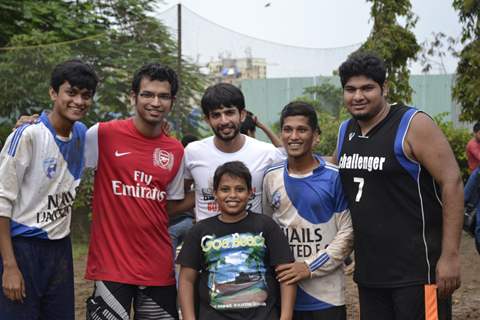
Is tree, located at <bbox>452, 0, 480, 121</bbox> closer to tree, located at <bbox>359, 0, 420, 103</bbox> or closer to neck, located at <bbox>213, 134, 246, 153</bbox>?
tree, located at <bbox>359, 0, 420, 103</bbox>

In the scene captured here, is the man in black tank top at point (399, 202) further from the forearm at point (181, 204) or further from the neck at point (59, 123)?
the neck at point (59, 123)

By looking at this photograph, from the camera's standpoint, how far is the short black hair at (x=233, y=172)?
377 cm

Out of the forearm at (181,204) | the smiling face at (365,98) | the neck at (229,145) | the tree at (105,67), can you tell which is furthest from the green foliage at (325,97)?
the smiling face at (365,98)

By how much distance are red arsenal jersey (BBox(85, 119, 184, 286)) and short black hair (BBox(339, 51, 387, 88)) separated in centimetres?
112

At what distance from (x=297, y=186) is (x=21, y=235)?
150 centimetres

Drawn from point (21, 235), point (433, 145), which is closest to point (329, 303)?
point (433, 145)

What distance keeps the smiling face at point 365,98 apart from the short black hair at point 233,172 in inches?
25.9

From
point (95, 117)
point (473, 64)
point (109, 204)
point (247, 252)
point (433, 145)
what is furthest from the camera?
point (473, 64)

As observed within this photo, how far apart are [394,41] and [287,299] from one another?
8.83 meters

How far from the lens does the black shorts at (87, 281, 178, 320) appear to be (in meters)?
3.87

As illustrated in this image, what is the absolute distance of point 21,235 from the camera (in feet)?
12.2

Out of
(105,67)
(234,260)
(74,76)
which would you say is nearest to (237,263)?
(234,260)

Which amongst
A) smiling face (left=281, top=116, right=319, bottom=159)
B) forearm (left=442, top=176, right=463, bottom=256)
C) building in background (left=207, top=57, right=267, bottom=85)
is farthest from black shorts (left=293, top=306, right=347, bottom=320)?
building in background (left=207, top=57, right=267, bottom=85)

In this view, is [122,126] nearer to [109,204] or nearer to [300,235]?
→ [109,204]
